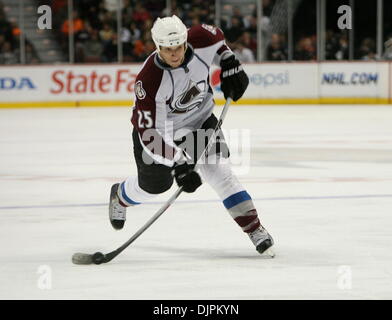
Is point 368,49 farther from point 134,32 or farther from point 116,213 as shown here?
point 116,213

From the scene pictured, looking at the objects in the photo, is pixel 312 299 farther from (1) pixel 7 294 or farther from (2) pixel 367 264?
(1) pixel 7 294

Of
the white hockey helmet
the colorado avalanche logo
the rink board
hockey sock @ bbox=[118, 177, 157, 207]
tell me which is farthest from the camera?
the rink board

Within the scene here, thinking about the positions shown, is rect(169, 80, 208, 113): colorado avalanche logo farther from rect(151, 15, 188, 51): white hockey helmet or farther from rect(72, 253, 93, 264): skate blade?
rect(72, 253, 93, 264): skate blade

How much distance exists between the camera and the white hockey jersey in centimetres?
428

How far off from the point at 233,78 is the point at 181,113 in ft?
1.07

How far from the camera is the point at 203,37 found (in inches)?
179

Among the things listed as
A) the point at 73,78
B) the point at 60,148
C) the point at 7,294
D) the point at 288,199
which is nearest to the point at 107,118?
the point at 73,78

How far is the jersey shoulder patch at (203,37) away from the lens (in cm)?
450

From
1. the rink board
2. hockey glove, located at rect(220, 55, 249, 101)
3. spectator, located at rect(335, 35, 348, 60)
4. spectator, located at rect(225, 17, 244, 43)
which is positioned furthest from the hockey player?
spectator, located at rect(335, 35, 348, 60)

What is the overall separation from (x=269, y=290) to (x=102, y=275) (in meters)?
0.78

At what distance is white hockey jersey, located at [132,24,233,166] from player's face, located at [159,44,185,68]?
0.15 feet

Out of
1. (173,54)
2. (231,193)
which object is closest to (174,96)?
(173,54)

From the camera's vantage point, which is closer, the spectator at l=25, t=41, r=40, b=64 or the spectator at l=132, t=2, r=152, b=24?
the spectator at l=25, t=41, r=40, b=64

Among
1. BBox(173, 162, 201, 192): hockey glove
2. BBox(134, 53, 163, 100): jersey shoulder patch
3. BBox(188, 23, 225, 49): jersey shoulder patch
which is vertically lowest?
BBox(173, 162, 201, 192): hockey glove
